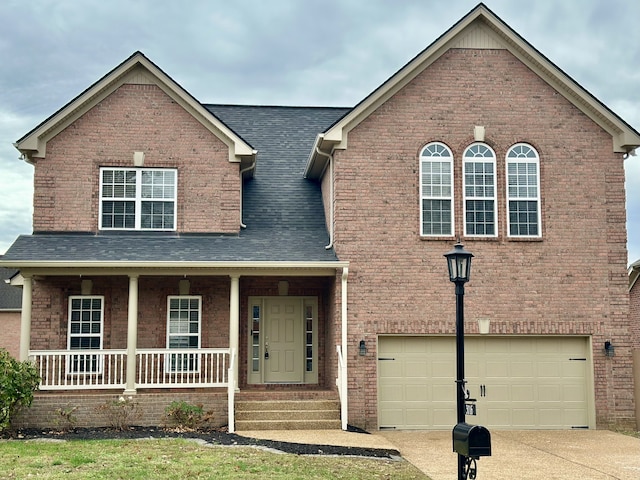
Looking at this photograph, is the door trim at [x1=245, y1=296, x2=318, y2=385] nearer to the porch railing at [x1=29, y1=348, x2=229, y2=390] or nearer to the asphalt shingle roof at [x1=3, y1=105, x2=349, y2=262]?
the porch railing at [x1=29, y1=348, x2=229, y2=390]

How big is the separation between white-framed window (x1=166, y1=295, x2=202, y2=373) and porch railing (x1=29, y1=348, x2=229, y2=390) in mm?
55

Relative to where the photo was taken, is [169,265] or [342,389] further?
[169,265]

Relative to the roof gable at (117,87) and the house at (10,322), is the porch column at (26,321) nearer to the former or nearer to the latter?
the roof gable at (117,87)

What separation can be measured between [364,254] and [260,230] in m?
2.75

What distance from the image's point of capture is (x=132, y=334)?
15.7 meters

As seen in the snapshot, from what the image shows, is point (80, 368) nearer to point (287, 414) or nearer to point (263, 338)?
point (263, 338)

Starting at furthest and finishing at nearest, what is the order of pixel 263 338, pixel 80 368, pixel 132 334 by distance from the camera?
1. pixel 263 338
2. pixel 80 368
3. pixel 132 334

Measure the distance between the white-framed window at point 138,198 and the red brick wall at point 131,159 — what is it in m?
0.16

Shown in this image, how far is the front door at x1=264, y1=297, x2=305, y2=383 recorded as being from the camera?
17.7m

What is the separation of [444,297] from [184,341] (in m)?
5.82

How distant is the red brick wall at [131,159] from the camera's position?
17.0m

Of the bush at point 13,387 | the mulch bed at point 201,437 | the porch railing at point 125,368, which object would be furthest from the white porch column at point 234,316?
the bush at point 13,387

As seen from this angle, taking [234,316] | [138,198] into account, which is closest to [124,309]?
[138,198]

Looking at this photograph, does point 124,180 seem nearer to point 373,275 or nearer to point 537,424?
point 373,275
